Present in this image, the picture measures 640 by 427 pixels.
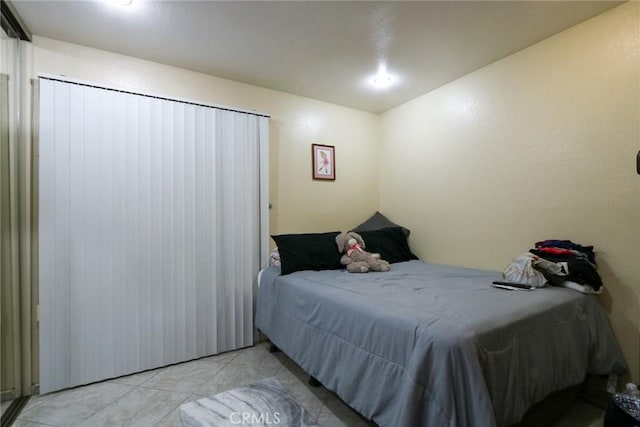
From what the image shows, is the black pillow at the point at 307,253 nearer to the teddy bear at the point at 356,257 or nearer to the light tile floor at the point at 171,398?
the teddy bear at the point at 356,257

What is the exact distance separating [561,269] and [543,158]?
85 cm

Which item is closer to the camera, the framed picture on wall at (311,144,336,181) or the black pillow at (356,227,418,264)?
the black pillow at (356,227,418,264)

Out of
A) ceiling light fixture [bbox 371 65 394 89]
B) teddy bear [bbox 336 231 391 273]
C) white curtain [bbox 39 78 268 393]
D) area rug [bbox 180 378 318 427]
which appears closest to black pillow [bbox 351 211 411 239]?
teddy bear [bbox 336 231 391 273]

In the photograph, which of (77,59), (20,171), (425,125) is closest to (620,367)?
(425,125)

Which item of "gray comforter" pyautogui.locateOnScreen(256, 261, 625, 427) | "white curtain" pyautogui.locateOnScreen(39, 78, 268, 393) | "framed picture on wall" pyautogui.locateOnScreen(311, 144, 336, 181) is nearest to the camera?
"gray comforter" pyautogui.locateOnScreen(256, 261, 625, 427)

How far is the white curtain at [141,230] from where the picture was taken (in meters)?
2.05

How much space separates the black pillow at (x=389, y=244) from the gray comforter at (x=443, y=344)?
30.3 inches

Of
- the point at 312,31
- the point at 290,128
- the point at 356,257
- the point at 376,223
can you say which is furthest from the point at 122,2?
the point at 376,223

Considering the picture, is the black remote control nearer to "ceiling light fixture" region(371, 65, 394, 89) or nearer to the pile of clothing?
the pile of clothing

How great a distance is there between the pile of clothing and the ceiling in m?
1.53

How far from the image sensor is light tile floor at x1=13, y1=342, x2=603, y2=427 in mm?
1725

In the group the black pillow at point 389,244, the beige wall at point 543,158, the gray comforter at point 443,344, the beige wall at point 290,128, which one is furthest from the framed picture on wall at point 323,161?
the gray comforter at point 443,344

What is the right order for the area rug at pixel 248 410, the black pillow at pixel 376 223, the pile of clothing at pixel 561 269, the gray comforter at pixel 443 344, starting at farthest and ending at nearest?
the black pillow at pixel 376 223 < the pile of clothing at pixel 561 269 < the area rug at pixel 248 410 < the gray comforter at pixel 443 344

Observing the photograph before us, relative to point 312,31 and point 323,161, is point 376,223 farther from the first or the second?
point 312,31
